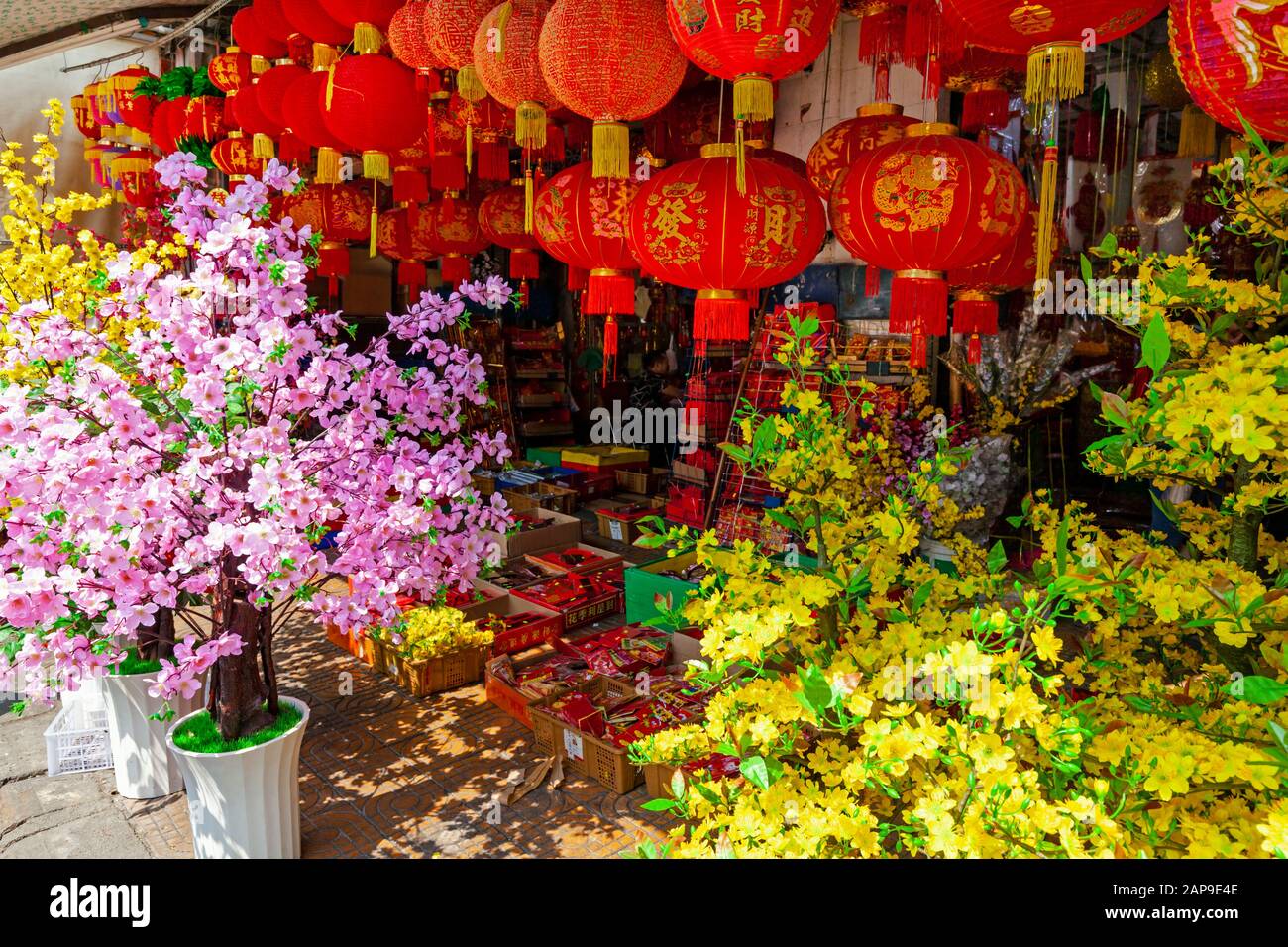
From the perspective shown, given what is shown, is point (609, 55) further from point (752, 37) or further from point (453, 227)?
point (453, 227)

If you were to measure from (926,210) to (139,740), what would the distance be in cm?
331

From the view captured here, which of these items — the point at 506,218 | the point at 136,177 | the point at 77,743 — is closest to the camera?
the point at 77,743

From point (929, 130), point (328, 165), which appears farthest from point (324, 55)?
point (929, 130)

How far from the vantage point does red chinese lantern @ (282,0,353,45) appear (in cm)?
341

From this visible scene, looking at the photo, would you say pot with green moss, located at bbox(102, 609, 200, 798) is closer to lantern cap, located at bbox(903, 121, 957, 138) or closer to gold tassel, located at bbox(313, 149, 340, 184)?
gold tassel, located at bbox(313, 149, 340, 184)

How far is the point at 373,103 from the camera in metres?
3.07

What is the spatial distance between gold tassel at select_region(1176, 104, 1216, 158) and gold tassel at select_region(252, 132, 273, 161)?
4571 millimetres

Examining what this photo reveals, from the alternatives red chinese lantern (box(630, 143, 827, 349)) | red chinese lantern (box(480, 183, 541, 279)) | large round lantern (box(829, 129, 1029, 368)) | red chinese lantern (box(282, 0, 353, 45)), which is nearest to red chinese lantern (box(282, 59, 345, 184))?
red chinese lantern (box(282, 0, 353, 45))

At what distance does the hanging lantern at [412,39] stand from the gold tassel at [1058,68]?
6.82 ft

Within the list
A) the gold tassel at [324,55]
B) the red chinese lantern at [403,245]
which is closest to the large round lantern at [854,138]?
the gold tassel at [324,55]

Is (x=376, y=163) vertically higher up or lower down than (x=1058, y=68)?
higher up

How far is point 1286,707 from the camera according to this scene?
117cm

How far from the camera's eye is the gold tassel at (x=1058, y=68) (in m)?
1.70

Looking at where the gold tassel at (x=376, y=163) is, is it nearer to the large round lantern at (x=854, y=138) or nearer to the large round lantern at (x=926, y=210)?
the large round lantern at (x=854, y=138)
